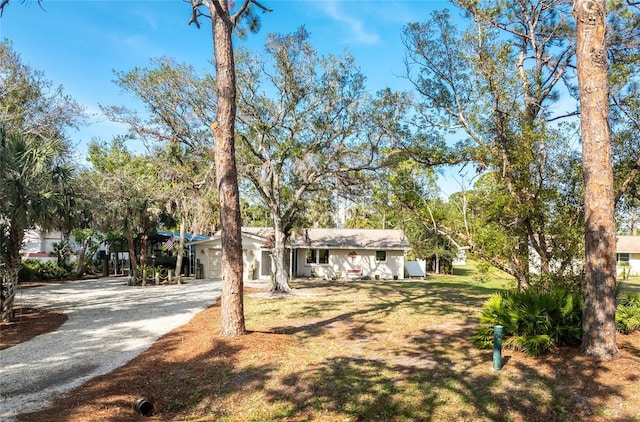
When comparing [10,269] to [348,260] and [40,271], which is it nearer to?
[40,271]

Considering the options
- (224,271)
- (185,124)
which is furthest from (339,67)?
(224,271)

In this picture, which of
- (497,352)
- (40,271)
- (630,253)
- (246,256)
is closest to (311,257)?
(246,256)

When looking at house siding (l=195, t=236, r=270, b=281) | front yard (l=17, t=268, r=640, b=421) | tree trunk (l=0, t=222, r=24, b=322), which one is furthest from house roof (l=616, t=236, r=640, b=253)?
tree trunk (l=0, t=222, r=24, b=322)

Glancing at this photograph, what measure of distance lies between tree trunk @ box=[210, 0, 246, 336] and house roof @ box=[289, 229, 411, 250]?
17.0 meters

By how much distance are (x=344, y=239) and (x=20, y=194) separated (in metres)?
→ 20.5

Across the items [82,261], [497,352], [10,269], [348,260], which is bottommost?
[497,352]

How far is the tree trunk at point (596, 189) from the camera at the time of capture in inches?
257

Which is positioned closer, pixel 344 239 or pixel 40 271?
pixel 40 271

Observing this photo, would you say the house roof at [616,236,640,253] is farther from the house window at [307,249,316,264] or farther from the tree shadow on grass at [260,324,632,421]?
the tree shadow on grass at [260,324,632,421]

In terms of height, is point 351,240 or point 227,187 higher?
point 227,187

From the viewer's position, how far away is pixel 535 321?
7.28 meters

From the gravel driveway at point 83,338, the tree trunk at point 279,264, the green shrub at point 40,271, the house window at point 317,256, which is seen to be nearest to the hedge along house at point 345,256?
the house window at point 317,256

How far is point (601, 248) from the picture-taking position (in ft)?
21.7

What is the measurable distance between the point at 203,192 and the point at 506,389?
12941mm
